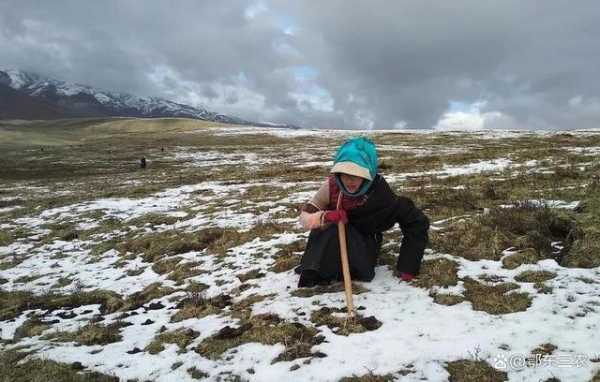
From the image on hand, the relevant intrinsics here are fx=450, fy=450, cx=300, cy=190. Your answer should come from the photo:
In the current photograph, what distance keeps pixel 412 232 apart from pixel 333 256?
1403 millimetres

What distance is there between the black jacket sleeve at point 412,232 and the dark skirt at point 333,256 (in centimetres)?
64

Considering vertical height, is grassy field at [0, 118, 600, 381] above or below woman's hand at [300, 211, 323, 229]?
below

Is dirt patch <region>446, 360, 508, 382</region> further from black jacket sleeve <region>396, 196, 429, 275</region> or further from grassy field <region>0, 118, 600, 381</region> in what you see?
black jacket sleeve <region>396, 196, 429, 275</region>

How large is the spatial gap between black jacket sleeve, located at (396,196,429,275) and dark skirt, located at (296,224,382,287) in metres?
0.64

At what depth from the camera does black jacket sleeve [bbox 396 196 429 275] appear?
25.0 feet

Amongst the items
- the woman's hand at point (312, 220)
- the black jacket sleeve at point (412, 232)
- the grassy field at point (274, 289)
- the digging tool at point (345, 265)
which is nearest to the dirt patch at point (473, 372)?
the grassy field at point (274, 289)

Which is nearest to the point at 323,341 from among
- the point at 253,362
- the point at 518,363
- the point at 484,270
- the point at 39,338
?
the point at 253,362

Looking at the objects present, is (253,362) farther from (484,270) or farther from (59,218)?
(59,218)

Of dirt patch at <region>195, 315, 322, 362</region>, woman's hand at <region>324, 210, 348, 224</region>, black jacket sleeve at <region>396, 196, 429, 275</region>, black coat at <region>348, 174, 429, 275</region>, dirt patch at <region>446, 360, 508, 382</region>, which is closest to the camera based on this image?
dirt patch at <region>446, 360, 508, 382</region>

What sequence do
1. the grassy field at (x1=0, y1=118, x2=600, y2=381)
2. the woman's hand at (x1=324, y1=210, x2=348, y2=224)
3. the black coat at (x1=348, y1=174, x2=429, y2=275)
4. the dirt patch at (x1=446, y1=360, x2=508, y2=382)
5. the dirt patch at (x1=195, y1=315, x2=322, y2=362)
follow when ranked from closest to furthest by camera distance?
the dirt patch at (x1=446, y1=360, x2=508, y2=382) < the grassy field at (x1=0, y1=118, x2=600, y2=381) < the dirt patch at (x1=195, y1=315, x2=322, y2=362) < the woman's hand at (x1=324, y1=210, x2=348, y2=224) < the black coat at (x1=348, y1=174, x2=429, y2=275)

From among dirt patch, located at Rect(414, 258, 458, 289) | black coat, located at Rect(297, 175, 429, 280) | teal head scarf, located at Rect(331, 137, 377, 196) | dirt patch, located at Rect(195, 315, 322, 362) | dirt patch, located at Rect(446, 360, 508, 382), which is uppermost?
teal head scarf, located at Rect(331, 137, 377, 196)

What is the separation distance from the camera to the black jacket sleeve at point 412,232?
25.0 ft

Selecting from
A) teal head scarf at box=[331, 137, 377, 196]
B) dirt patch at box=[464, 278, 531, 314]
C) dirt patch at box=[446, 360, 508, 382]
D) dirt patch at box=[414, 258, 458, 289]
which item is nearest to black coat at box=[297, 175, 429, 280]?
dirt patch at box=[414, 258, 458, 289]

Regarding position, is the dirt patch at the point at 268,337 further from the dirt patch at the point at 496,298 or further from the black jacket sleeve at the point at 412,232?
the dirt patch at the point at 496,298
